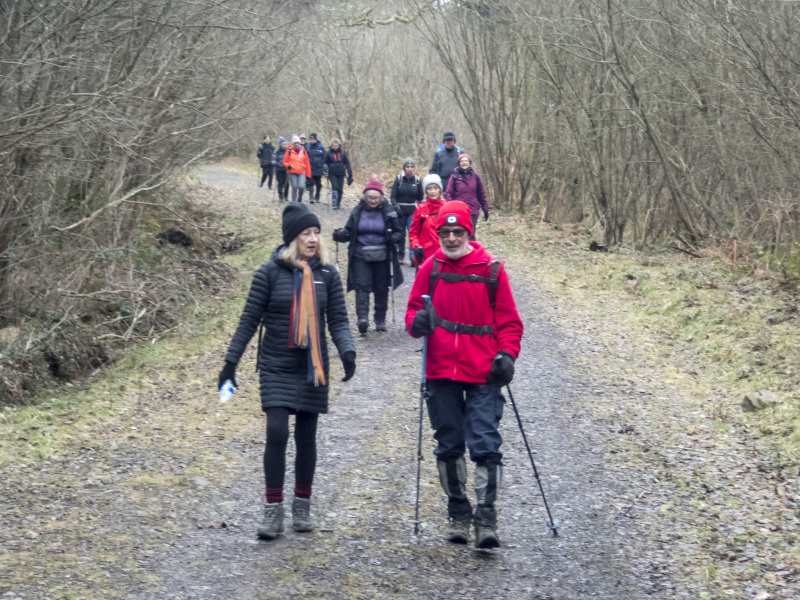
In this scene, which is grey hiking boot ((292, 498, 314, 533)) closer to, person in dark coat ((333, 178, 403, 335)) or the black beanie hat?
the black beanie hat

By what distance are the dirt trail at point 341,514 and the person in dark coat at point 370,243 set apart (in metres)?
2.10

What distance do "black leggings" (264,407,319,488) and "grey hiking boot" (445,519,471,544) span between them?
0.94 metres

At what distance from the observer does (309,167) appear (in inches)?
969

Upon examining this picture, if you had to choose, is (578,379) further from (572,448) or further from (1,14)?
(1,14)

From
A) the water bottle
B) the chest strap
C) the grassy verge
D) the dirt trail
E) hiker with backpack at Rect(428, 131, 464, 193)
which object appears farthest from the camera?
hiker with backpack at Rect(428, 131, 464, 193)

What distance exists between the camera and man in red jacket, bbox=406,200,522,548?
507 centimetres

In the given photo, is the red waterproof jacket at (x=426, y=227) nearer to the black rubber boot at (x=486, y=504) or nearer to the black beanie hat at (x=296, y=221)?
the black beanie hat at (x=296, y=221)

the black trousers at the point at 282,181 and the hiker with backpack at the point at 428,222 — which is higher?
the black trousers at the point at 282,181

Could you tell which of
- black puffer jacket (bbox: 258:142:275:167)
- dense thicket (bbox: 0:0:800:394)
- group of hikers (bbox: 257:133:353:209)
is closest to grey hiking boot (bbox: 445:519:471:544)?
dense thicket (bbox: 0:0:800:394)

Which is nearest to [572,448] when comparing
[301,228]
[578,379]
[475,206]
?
[578,379]

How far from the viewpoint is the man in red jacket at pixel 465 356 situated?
507 centimetres

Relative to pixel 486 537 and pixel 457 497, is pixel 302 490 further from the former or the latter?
pixel 486 537

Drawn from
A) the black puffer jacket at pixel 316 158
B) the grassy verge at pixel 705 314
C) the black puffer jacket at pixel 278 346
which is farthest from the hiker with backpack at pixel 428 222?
the black puffer jacket at pixel 316 158

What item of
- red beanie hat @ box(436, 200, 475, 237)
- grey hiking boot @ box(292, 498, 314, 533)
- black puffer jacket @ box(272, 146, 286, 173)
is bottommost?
grey hiking boot @ box(292, 498, 314, 533)
